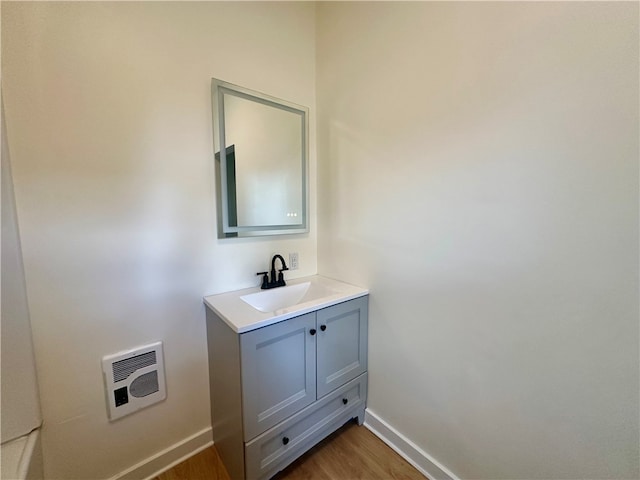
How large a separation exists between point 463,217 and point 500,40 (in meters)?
0.65

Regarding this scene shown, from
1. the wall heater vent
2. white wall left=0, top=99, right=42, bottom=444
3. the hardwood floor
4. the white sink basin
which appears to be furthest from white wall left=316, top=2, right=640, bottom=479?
white wall left=0, top=99, right=42, bottom=444

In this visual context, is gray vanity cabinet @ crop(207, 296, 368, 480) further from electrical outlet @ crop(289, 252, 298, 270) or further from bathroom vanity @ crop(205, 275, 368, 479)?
electrical outlet @ crop(289, 252, 298, 270)

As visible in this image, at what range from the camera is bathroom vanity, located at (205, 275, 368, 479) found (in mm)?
1069

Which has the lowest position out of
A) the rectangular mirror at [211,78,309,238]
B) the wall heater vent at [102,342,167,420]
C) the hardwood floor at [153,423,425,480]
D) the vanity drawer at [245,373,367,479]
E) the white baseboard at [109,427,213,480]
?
the hardwood floor at [153,423,425,480]

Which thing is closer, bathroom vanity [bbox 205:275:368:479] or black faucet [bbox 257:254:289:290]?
bathroom vanity [bbox 205:275:368:479]

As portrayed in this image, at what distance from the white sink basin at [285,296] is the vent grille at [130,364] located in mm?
495

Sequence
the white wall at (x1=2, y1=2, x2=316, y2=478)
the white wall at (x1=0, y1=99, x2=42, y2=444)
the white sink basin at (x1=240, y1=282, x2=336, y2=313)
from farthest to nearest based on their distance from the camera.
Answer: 1. the white sink basin at (x1=240, y1=282, x2=336, y2=313)
2. the white wall at (x1=2, y1=2, x2=316, y2=478)
3. the white wall at (x1=0, y1=99, x2=42, y2=444)

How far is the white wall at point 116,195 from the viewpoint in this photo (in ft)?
3.07

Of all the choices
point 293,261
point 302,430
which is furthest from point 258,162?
point 302,430

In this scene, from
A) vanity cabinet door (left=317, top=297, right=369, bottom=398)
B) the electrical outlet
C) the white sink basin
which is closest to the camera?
vanity cabinet door (left=317, top=297, right=369, bottom=398)

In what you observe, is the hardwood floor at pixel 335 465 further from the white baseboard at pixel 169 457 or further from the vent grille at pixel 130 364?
the vent grille at pixel 130 364

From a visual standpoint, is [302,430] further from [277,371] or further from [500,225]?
[500,225]

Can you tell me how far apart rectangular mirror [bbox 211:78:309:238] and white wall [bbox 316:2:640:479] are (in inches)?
A: 15.3

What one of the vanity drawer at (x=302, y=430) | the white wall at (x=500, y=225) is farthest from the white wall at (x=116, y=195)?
the white wall at (x=500, y=225)
